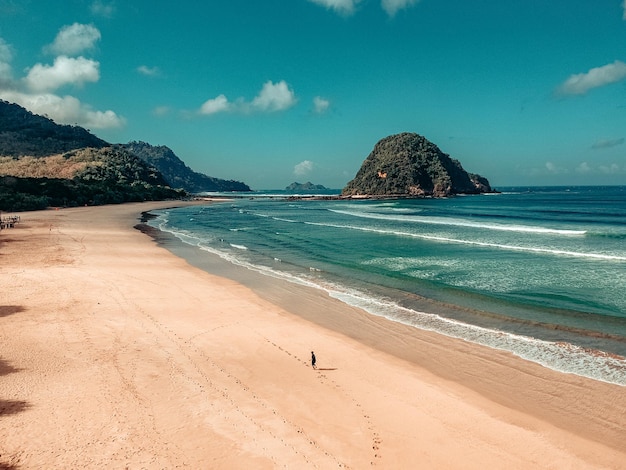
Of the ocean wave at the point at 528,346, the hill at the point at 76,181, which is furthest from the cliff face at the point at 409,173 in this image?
the ocean wave at the point at 528,346

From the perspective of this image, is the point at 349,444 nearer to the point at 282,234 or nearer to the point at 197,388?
the point at 197,388

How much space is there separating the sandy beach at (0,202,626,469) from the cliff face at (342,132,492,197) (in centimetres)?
13193

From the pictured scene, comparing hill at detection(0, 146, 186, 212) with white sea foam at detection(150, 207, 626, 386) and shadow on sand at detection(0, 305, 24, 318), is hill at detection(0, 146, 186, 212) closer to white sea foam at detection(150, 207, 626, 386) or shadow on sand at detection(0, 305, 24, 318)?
shadow on sand at detection(0, 305, 24, 318)

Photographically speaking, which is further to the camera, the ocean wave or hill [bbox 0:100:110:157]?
Answer: hill [bbox 0:100:110:157]

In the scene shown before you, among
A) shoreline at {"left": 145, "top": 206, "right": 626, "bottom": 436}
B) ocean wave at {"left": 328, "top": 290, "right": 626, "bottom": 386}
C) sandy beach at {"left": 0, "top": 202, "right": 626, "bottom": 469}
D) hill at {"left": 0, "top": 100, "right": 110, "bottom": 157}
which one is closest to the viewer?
sandy beach at {"left": 0, "top": 202, "right": 626, "bottom": 469}

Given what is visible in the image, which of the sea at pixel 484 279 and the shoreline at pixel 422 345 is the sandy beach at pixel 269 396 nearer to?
the shoreline at pixel 422 345

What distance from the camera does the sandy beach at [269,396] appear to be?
611cm

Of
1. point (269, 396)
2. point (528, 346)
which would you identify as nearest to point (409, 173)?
point (528, 346)

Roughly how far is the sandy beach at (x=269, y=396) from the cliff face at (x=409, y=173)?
13193 cm

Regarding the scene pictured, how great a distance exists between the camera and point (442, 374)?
369 inches

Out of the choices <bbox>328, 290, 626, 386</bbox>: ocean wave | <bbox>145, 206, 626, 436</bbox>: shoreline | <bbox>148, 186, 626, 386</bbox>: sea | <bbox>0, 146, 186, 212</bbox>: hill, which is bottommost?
<bbox>145, 206, 626, 436</bbox>: shoreline

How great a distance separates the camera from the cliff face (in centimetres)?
13950

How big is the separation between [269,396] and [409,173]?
5486 inches

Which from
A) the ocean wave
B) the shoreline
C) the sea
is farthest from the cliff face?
the ocean wave
